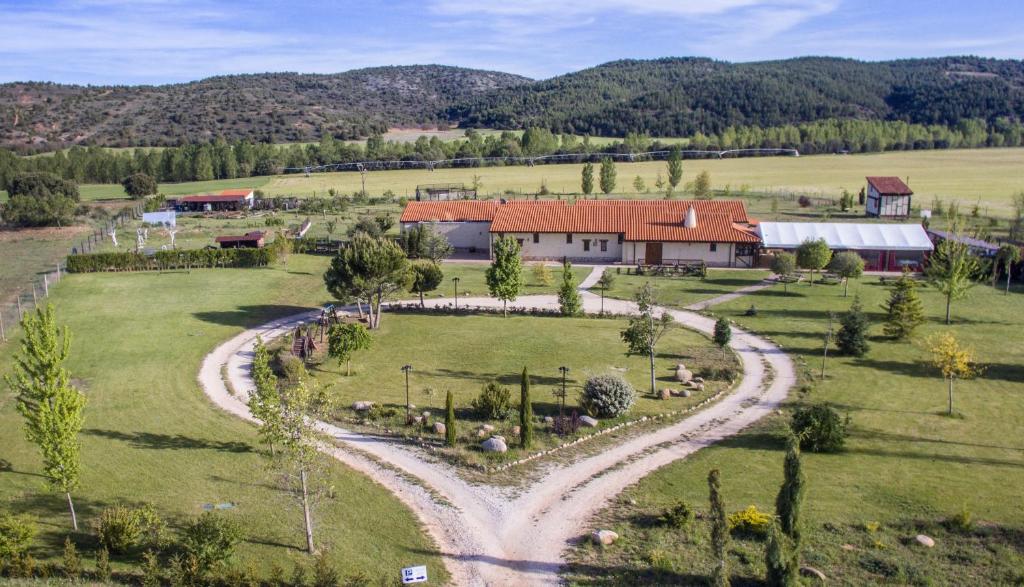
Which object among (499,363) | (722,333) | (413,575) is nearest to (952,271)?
(722,333)

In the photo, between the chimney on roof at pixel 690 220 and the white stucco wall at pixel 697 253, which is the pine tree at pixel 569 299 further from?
the chimney on roof at pixel 690 220

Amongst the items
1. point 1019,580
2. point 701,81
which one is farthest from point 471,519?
point 701,81

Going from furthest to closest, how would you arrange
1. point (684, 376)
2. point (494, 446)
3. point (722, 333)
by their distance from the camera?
point (722, 333) → point (684, 376) → point (494, 446)

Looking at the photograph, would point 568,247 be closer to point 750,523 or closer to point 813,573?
point 750,523

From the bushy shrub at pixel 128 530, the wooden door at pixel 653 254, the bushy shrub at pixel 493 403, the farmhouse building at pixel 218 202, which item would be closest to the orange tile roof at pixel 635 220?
the wooden door at pixel 653 254

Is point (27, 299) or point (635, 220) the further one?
point (635, 220)

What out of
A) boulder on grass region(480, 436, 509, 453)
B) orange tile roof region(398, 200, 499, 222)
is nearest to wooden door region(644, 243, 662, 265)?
orange tile roof region(398, 200, 499, 222)

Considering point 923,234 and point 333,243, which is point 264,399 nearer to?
point 333,243

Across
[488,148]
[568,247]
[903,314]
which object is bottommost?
[903,314]
